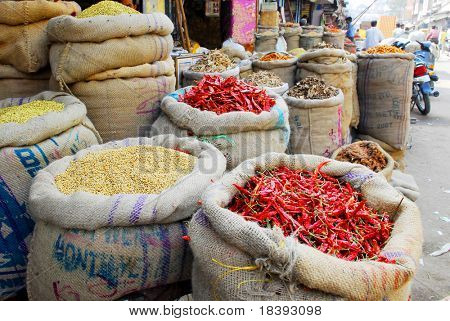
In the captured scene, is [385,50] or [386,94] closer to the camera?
[386,94]

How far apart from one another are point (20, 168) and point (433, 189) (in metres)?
4.36

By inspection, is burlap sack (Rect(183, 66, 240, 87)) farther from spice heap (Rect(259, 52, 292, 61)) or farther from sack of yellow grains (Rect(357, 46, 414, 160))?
sack of yellow grains (Rect(357, 46, 414, 160))

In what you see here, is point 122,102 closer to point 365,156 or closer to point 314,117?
point 314,117

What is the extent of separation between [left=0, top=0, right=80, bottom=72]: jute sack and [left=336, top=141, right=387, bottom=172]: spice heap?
278 centimetres

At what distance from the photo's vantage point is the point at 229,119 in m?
2.52

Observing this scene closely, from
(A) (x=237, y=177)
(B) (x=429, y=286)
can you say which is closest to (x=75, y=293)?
(A) (x=237, y=177)

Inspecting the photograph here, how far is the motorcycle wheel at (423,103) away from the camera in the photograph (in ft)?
26.1

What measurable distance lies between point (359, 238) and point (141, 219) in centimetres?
94

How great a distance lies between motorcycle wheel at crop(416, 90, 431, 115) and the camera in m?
7.95

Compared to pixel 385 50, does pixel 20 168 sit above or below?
below

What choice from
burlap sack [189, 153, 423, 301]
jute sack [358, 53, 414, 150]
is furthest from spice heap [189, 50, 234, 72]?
burlap sack [189, 153, 423, 301]

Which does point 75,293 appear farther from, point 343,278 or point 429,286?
point 429,286

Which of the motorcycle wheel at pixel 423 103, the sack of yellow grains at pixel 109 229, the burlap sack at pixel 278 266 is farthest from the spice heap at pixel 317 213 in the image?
the motorcycle wheel at pixel 423 103

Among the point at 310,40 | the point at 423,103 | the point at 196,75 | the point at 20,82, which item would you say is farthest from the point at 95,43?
the point at 310,40
